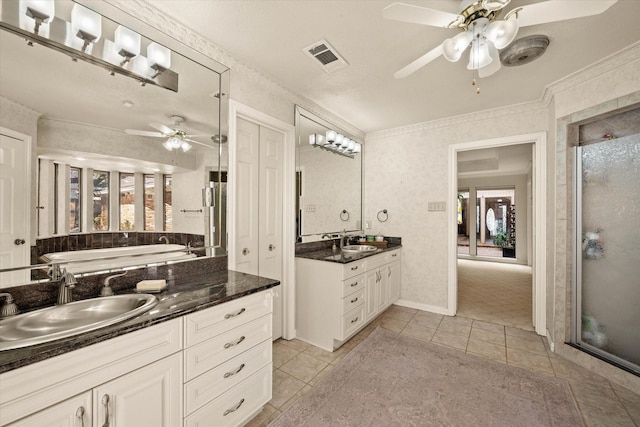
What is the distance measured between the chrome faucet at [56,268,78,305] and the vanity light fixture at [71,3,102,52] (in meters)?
1.15

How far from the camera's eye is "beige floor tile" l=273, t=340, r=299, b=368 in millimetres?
2232

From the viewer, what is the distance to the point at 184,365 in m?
1.22

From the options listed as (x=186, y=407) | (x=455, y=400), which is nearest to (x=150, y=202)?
Answer: (x=186, y=407)

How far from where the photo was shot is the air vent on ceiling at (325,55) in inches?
75.5

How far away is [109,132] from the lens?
1497mm

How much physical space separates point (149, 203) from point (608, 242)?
138 inches

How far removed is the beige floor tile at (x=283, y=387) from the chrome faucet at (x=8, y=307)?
1.44 meters

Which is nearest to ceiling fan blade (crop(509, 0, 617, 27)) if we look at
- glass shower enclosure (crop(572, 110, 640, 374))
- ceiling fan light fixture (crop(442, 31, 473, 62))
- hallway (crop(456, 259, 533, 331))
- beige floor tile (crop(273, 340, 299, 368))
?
ceiling fan light fixture (crop(442, 31, 473, 62))

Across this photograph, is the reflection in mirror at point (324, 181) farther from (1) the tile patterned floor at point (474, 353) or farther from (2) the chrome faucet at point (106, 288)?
(2) the chrome faucet at point (106, 288)

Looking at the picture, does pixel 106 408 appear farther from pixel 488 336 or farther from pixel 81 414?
pixel 488 336

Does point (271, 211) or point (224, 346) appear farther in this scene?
point (271, 211)

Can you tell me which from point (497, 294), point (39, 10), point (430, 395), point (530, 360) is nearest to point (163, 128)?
point (39, 10)

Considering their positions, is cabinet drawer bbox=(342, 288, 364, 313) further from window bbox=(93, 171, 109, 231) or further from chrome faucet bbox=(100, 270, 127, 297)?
window bbox=(93, 171, 109, 231)

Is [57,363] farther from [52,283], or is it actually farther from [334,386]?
[334,386]
